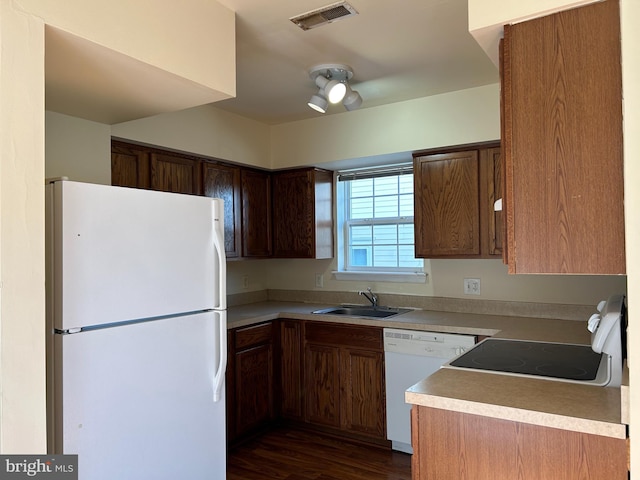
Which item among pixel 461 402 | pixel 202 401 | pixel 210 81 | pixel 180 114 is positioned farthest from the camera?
pixel 180 114

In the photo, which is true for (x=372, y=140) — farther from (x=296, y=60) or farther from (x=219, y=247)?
(x=219, y=247)

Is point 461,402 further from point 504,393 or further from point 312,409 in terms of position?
point 312,409

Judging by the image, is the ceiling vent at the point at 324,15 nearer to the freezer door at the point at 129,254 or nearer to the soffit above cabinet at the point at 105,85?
the soffit above cabinet at the point at 105,85

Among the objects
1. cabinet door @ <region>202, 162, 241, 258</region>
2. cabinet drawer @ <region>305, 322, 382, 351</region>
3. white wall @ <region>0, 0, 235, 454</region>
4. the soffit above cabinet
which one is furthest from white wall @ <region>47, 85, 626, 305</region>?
white wall @ <region>0, 0, 235, 454</region>

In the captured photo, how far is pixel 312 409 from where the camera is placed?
3.40 m

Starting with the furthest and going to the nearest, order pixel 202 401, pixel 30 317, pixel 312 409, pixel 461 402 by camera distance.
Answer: pixel 312 409 → pixel 202 401 → pixel 461 402 → pixel 30 317

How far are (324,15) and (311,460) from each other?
8.55 ft

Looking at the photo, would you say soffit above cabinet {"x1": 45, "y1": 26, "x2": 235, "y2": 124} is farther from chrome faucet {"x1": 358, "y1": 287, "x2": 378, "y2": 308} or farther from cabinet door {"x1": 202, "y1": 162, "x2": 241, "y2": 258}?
chrome faucet {"x1": 358, "y1": 287, "x2": 378, "y2": 308}

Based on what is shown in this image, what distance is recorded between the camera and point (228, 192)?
350 centimetres

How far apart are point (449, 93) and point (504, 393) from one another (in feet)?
7.12

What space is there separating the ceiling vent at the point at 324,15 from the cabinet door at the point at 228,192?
1501mm

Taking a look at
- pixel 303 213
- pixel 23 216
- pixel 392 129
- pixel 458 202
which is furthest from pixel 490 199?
pixel 23 216

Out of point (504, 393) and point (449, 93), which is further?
point (449, 93)

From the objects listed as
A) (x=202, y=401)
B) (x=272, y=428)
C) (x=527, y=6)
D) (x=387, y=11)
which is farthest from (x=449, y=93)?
(x=272, y=428)
